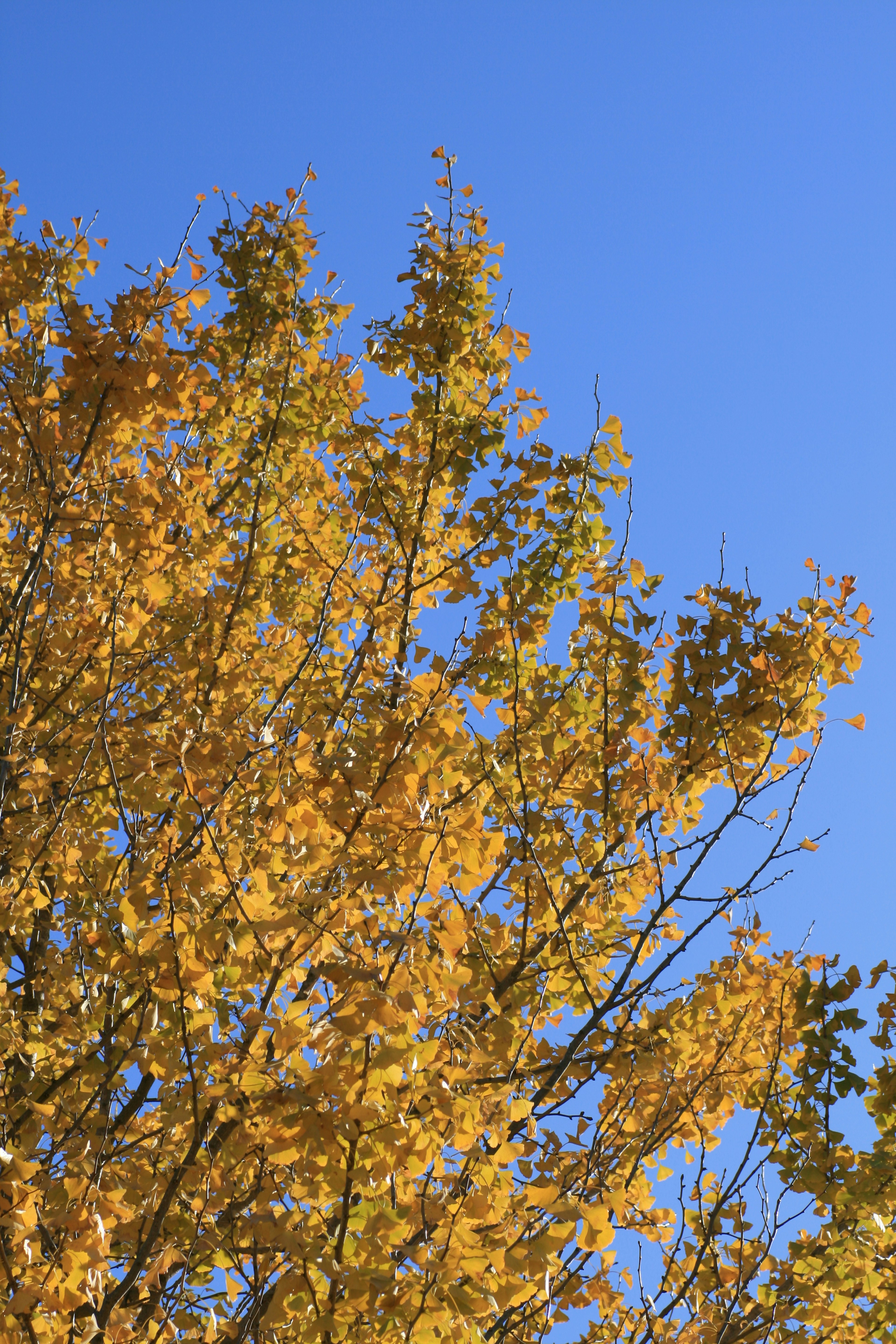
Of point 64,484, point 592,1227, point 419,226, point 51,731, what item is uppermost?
point 419,226

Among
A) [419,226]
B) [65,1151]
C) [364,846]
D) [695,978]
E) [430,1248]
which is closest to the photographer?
[430,1248]

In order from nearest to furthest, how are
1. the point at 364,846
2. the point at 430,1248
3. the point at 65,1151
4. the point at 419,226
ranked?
the point at 430,1248, the point at 364,846, the point at 65,1151, the point at 419,226

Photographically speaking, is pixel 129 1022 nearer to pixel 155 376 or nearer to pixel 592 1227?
pixel 592 1227

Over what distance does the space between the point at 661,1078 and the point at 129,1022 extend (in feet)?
4.93

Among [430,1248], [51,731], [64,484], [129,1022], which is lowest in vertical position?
[430,1248]

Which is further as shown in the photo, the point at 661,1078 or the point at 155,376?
the point at 155,376

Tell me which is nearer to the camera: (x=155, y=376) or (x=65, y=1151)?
(x=65, y=1151)

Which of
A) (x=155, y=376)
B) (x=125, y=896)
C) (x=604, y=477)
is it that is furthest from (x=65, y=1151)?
(x=604, y=477)

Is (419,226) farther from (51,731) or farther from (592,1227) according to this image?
(592,1227)

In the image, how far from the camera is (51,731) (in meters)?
3.78

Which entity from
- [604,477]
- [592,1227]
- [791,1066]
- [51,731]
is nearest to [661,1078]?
[592,1227]

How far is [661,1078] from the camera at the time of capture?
9.07ft

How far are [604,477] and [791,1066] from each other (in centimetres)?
232

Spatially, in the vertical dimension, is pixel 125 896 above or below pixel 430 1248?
above
